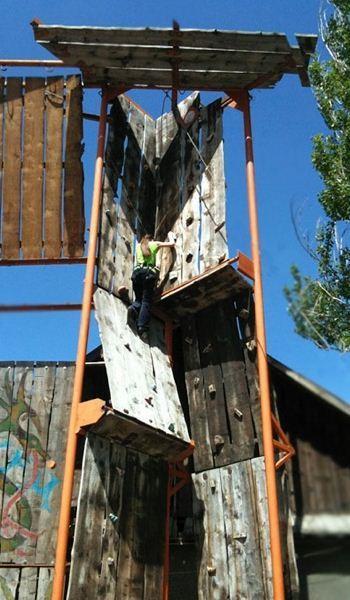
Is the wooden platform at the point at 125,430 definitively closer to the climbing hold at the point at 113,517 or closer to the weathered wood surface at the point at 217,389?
the weathered wood surface at the point at 217,389

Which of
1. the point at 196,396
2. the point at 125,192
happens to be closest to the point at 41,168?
the point at 125,192

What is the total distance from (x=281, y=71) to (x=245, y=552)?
677 centimetres

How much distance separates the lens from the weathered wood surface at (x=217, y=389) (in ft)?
27.1

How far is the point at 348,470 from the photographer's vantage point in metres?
2.34

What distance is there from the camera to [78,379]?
25.8ft

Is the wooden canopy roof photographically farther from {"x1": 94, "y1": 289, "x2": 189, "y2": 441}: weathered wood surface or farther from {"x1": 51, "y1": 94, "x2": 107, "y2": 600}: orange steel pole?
{"x1": 94, "y1": 289, "x2": 189, "y2": 441}: weathered wood surface

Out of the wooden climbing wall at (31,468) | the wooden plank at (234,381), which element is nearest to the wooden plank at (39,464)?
the wooden climbing wall at (31,468)

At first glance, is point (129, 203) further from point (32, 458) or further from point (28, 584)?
point (28, 584)

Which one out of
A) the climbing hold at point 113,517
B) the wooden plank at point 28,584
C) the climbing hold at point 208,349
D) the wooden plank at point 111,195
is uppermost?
the wooden plank at point 111,195

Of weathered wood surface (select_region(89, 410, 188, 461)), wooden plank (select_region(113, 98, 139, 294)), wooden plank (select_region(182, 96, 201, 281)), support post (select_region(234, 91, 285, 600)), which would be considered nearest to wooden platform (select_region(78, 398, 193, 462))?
weathered wood surface (select_region(89, 410, 188, 461))

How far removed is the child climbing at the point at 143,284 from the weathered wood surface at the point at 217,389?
0.80 metres

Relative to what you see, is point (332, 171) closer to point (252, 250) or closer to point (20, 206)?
point (252, 250)

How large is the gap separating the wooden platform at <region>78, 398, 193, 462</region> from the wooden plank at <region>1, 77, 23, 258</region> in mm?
3942

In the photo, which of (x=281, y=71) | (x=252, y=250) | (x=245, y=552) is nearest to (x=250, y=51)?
(x=281, y=71)
